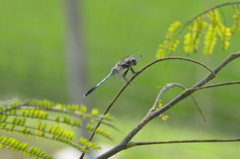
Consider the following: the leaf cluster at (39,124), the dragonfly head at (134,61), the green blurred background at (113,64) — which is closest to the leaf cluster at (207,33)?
the dragonfly head at (134,61)

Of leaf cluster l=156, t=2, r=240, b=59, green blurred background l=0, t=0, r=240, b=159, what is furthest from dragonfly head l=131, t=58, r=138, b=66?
green blurred background l=0, t=0, r=240, b=159

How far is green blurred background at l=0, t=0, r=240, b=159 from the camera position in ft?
16.9

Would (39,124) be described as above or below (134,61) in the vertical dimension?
below

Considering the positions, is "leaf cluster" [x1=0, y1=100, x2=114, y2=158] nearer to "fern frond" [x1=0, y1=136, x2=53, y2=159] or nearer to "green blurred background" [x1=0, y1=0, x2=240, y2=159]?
"fern frond" [x1=0, y1=136, x2=53, y2=159]

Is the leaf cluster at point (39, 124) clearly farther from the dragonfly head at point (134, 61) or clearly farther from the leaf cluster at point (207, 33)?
the leaf cluster at point (207, 33)

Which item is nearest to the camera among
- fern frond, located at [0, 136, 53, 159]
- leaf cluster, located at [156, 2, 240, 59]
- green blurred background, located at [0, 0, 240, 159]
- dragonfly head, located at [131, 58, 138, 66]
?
fern frond, located at [0, 136, 53, 159]

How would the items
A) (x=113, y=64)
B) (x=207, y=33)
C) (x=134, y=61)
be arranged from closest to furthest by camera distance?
(x=134, y=61)
(x=207, y=33)
(x=113, y=64)

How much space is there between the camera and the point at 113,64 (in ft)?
24.1

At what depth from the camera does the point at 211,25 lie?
1.38 metres

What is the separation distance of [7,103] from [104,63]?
6.59 metres

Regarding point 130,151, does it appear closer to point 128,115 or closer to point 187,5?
point 128,115

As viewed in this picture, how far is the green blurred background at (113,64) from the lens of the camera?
5164mm

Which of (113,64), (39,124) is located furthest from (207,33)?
(113,64)

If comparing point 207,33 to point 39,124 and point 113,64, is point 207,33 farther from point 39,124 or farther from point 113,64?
point 113,64
